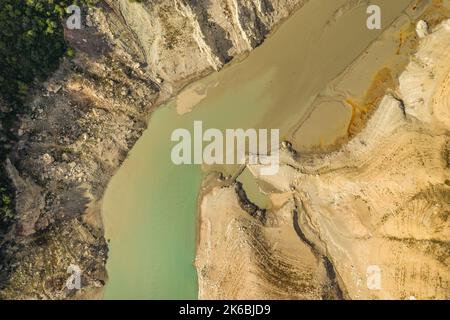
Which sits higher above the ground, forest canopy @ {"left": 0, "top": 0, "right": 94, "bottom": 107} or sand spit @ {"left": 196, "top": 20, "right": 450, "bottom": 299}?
forest canopy @ {"left": 0, "top": 0, "right": 94, "bottom": 107}

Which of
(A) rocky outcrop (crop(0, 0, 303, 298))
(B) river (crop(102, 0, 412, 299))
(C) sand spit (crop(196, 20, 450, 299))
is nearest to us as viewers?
(C) sand spit (crop(196, 20, 450, 299))

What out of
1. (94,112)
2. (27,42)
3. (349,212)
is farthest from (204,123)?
(27,42)

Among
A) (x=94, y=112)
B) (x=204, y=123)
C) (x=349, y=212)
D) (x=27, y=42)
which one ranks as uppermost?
(x=27, y=42)

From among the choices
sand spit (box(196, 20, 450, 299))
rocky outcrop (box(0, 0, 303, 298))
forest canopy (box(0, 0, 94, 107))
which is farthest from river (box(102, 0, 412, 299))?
forest canopy (box(0, 0, 94, 107))

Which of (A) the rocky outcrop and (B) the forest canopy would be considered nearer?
(B) the forest canopy

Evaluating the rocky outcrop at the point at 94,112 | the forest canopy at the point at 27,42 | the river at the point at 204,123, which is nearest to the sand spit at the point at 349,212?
the river at the point at 204,123

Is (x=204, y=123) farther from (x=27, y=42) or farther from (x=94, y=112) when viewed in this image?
(x=27, y=42)

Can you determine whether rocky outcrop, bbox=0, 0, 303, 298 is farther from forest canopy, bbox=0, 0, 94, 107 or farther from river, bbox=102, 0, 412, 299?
river, bbox=102, 0, 412, 299
